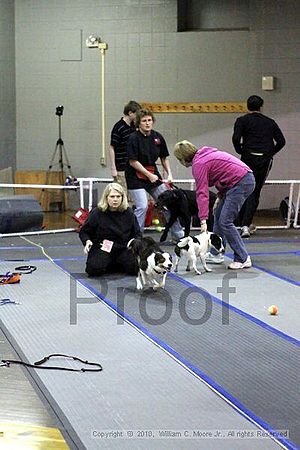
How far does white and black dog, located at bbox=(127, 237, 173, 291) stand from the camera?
6.08 m

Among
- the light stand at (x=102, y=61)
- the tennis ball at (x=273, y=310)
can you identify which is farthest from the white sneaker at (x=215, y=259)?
the light stand at (x=102, y=61)

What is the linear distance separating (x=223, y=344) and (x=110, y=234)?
2.13m

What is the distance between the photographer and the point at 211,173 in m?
7.03

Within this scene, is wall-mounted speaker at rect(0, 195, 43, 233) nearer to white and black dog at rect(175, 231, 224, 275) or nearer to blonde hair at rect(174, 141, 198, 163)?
white and black dog at rect(175, 231, 224, 275)

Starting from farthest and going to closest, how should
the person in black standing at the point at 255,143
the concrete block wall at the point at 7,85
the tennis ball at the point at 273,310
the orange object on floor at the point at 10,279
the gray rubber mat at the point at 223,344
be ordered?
1. the concrete block wall at the point at 7,85
2. the person in black standing at the point at 255,143
3. the orange object on floor at the point at 10,279
4. the tennis ball at the point at 273,310
5. the gray rubber mat at the point at 223,344

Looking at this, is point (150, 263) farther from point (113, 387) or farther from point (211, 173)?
point (113, 387)

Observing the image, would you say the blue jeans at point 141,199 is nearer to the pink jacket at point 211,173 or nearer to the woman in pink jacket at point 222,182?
the woman in pink jacket at point 222,182

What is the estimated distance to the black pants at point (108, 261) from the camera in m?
6.82

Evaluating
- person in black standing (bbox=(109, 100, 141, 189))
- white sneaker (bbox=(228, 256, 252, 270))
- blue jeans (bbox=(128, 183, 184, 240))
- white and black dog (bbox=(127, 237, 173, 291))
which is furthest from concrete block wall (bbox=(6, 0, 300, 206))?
white and black dog (bbox=(127, 237, 173, 291))

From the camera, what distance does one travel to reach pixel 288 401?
13.2 ft

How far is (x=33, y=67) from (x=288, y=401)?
898 centimetres

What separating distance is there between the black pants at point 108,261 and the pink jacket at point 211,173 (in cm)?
66

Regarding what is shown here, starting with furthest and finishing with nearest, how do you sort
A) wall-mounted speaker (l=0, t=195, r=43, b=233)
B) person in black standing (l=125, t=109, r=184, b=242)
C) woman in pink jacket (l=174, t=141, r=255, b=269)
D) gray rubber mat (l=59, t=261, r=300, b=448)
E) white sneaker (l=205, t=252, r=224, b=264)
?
wall-mounted speaker (l=0, t=195, r=43, b=233) < person in black standing (l=125, t=109, r=184, b=242) < white sneaker (l=205, t=252, r=224, b=264) < woman in pink jacket (l=174, t=141, r=255, b=269) < gray rubber mat (l=59, t=261, r=300, b=448)

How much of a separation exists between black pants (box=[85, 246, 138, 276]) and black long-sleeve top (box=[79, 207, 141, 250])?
60mm
